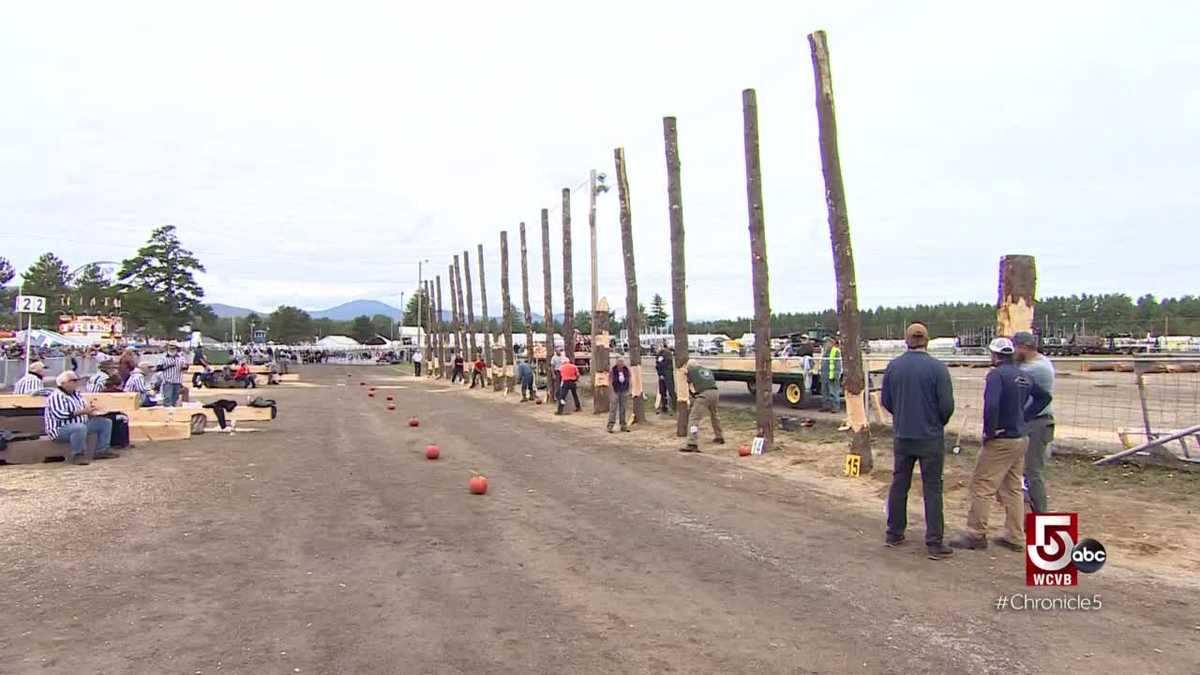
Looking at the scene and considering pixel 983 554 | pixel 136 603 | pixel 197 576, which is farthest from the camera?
pixel 983 554

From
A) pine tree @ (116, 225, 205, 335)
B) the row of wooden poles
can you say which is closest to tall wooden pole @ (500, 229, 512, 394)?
the row of wooden poles

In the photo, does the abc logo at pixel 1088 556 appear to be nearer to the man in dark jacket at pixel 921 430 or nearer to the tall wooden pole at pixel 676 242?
the man in dark jacket at pixel 921 430

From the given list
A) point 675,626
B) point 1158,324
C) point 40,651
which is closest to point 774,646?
point 675,626

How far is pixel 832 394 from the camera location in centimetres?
1972

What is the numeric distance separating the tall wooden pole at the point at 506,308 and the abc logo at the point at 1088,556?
2576cm

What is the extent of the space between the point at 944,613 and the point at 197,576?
5356 mm

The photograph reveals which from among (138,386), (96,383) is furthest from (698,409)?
(96,383)

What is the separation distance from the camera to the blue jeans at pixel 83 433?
1176 cm

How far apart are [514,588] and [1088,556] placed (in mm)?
4494

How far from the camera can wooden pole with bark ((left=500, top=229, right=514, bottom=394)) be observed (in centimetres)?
3189

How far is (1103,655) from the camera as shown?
177 inches

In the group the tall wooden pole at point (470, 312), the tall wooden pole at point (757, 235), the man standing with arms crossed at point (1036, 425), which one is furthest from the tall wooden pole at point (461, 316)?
the man standing with arms crossed at point (1036, 425)

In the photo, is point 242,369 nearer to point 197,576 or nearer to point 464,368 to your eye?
point 464,368

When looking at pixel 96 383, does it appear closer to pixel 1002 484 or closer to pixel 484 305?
pixel 1002 484
